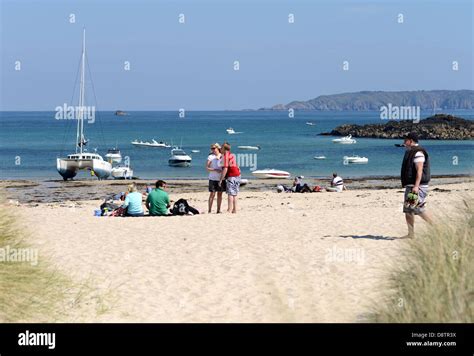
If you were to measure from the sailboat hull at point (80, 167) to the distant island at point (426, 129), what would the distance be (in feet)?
202

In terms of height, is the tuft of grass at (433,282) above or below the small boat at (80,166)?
above

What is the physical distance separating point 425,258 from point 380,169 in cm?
4608

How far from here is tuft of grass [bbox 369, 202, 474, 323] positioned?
6.77 meters

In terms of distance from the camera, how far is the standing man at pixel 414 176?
1184cm

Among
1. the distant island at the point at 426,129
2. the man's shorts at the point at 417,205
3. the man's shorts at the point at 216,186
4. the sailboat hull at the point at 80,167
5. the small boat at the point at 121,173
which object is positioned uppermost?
the man's shorts at the point at 417,205

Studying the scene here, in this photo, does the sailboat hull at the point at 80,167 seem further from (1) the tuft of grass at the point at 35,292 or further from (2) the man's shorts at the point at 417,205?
(1) the tuft of grass at the point at 35,292

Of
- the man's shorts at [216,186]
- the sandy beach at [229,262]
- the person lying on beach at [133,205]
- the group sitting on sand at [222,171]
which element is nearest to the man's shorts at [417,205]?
the sandy beach at [229,262]

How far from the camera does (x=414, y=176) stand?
11.9 metres

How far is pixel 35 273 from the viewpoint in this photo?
877cm

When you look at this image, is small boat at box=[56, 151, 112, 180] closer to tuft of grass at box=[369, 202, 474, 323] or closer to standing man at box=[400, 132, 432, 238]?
standing man at box=[400, 132, 432, 238]

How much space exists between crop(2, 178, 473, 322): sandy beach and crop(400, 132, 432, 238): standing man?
0.37 meters

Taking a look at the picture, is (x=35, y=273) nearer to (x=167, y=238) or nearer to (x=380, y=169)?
(x=167, y=238)
